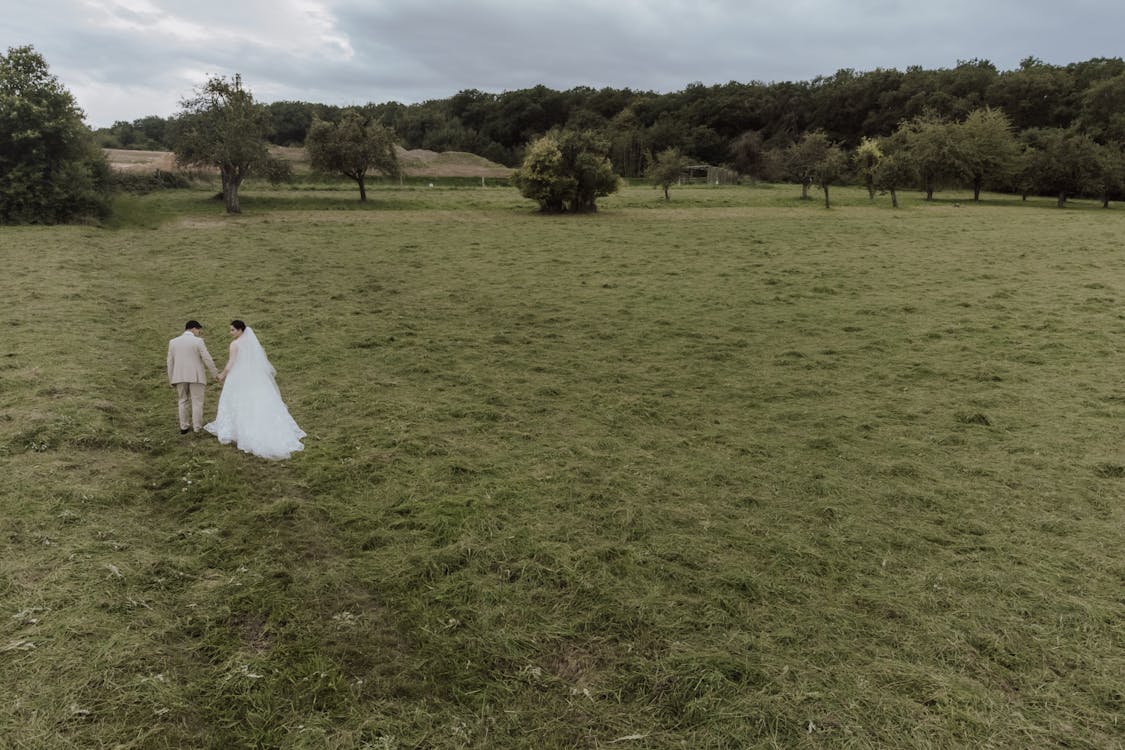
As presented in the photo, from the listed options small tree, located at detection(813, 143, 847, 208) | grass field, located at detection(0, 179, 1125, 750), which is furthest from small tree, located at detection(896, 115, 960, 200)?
grass field, located at detection(0, 179, 1125, 750)

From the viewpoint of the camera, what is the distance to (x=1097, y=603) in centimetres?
635

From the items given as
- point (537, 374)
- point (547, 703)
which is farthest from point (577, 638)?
point (537, 374)

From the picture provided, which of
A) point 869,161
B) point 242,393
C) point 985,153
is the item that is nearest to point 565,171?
point 869,161

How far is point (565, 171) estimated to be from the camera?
1668 inches

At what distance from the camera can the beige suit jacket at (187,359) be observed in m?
9.69

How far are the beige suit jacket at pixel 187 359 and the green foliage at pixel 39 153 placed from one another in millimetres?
34491

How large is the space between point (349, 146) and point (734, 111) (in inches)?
3588

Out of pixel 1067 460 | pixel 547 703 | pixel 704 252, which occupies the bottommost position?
pixel 547 703

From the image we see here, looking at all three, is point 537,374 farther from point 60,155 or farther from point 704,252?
point 60,155

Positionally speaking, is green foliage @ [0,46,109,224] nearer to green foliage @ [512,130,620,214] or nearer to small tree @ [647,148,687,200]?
green foliage @ [512,130,620,214]

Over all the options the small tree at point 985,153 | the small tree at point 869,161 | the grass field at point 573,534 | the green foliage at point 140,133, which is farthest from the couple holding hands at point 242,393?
the green foliage at point 140,133

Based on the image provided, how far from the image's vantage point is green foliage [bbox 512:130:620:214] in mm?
41938

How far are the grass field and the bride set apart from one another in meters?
0.36

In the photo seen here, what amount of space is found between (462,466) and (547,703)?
4.49 m
